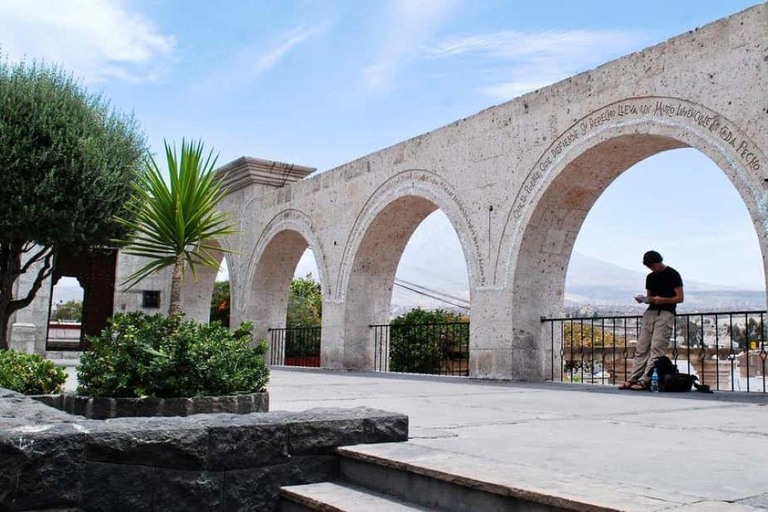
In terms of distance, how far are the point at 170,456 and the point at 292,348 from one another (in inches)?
584

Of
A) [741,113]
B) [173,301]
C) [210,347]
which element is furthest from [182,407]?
[741,113]

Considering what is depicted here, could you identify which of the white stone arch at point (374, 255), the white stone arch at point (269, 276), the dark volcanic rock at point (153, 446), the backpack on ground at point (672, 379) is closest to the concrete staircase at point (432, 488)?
the dark volcanic rock at point (153, 446)

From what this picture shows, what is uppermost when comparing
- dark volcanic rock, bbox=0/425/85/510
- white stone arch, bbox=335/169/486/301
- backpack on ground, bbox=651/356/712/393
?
white stone arch, bbox=335/169/486/301

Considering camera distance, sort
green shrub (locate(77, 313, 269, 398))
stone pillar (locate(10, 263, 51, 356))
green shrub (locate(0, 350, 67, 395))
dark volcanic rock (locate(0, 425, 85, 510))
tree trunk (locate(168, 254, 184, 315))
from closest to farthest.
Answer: dark volcanic rock (locate(0, 425, 85, 510)) → green shrub (locate(77, 313, 269, 398)) → tree trunk (locate(168, 254, 184, 315)) → green shrub (locate(0, 350, 67, 395)) → stone pillar (locate(10, 263, 51, 356))

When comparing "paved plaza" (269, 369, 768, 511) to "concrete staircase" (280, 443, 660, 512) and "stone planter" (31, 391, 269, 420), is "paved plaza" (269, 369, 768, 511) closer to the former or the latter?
"concrete staircase" (280, 443, 660, 512)

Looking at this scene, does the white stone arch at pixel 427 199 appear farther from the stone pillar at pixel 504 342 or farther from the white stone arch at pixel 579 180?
the white stone arch at pixel 579 180

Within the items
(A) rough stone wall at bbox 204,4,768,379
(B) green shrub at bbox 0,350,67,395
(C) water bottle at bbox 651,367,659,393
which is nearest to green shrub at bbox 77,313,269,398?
(B) green shrub at bbox 0,350,67,395

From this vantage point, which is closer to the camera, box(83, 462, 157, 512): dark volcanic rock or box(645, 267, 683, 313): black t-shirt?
box(83, 462, 157, 512): dark volcanic rock

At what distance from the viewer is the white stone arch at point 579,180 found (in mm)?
6582

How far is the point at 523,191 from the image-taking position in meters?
8.87

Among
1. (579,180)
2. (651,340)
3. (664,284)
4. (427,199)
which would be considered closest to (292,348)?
(427,199)

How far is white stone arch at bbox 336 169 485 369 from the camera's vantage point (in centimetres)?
1143

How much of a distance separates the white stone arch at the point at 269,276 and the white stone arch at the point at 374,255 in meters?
2.82

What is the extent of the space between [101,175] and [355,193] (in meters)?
4.14
